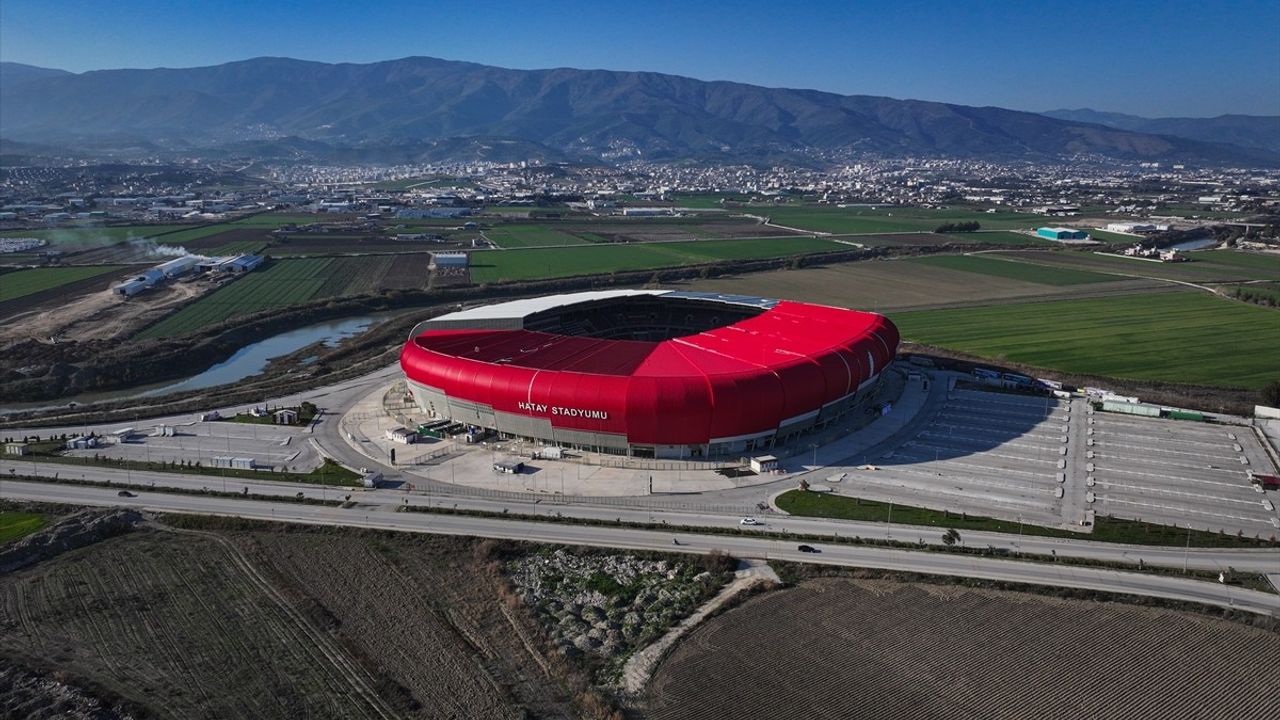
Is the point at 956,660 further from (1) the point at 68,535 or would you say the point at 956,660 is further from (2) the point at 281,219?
(2) the point at 281,219

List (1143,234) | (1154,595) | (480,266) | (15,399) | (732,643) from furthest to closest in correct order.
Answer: (1143,234) < (480,266) < (15,399) < (1154,595) < (732,643)

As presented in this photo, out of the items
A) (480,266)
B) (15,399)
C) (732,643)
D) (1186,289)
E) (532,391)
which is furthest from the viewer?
(480,266)

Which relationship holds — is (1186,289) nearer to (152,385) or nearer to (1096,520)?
(1096,520)

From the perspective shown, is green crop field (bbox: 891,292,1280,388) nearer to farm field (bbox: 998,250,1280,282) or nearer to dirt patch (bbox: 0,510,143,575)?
farm field (bbox: 998,250,1280,282)

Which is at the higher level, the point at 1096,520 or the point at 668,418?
the point at 668,418

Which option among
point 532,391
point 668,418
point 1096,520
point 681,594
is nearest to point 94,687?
point 681,594

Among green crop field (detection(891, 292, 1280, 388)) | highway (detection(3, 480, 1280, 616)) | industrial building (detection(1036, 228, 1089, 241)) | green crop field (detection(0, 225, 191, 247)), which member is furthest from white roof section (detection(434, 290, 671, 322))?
industrial building (detection(1036, 228, 1089, 241))

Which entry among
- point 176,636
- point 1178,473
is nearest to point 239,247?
point 176,636
